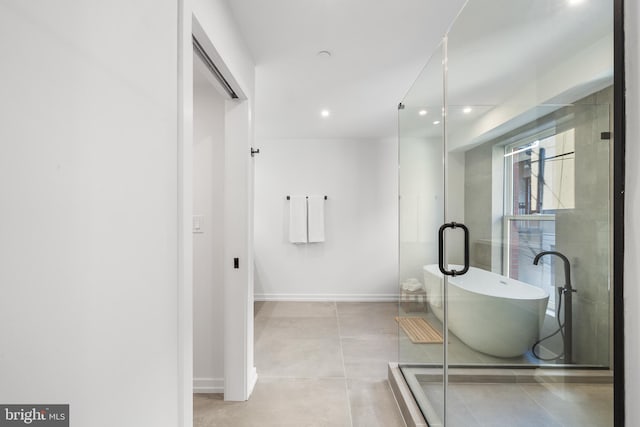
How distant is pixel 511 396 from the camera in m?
1.03

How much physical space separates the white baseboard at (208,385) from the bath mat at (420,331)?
1361 millimetres

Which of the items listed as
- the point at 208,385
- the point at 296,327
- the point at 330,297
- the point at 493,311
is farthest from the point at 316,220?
the point at 493,311

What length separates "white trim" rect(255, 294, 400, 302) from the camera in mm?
4172

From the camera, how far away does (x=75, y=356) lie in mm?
618

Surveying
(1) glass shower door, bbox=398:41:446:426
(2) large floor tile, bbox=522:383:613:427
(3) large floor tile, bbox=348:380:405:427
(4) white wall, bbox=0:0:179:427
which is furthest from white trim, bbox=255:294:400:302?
(2) large floor tile, bbox=522:383:613:427

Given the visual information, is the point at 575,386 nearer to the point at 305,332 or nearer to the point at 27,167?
the point at 27,167

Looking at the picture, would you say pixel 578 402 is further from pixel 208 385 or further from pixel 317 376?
pixel 208 385

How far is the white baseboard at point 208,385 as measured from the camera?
2035 millimetres

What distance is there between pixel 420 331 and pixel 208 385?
4.97 feet

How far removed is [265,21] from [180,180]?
1.23 m

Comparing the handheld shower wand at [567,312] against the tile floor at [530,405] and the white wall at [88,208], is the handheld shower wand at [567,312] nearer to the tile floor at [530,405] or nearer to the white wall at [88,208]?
the tile floor at [530,405]

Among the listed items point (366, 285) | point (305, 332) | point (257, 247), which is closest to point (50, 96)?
point (305, 332)

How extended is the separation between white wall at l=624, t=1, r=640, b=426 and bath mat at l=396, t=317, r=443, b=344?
940mm

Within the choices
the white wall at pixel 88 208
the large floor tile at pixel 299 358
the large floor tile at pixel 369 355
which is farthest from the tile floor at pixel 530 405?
the white wall at pixel 88 208
